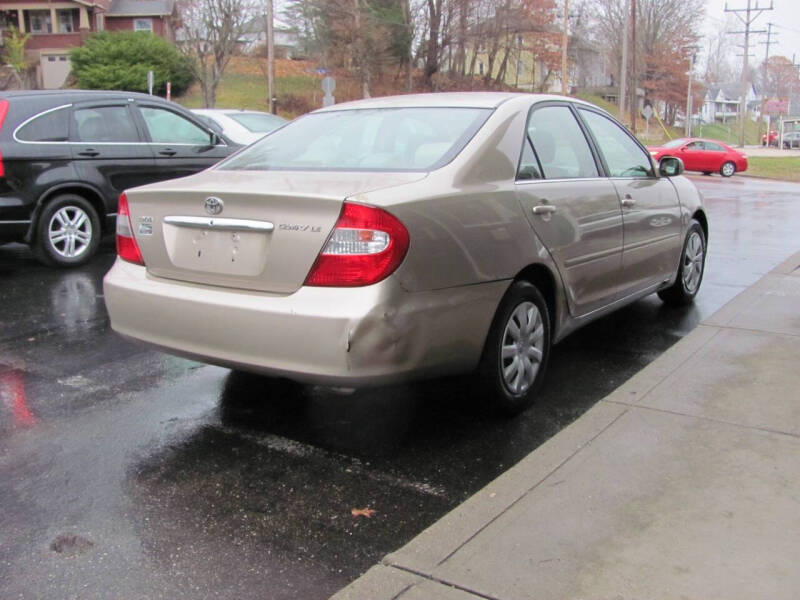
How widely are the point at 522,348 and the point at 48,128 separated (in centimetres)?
584

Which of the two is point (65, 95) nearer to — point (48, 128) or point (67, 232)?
point (48, 128)

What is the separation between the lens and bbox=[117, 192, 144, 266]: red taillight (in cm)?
411

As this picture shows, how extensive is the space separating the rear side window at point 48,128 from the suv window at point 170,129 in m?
0.97

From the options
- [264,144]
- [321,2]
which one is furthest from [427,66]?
[264,144]

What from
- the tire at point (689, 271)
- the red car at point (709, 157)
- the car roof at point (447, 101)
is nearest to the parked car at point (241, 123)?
the tire at point (689, 271)

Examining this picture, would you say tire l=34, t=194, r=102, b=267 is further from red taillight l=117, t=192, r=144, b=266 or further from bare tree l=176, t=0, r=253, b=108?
bare tree l=176, t=0, r=253, b=108

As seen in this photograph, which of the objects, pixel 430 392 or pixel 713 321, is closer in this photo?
pixel 430 392

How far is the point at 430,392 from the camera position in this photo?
4641 millimetres

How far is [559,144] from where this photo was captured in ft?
15.6

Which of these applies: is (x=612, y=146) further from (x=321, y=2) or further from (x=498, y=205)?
(x=321, y=2)

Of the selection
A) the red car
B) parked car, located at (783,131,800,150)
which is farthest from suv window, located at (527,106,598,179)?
parked car, located at (783,131,800,150)

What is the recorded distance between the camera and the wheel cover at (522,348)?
4086mm

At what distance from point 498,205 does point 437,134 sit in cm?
56

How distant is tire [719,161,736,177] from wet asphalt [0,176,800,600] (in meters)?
26.7
